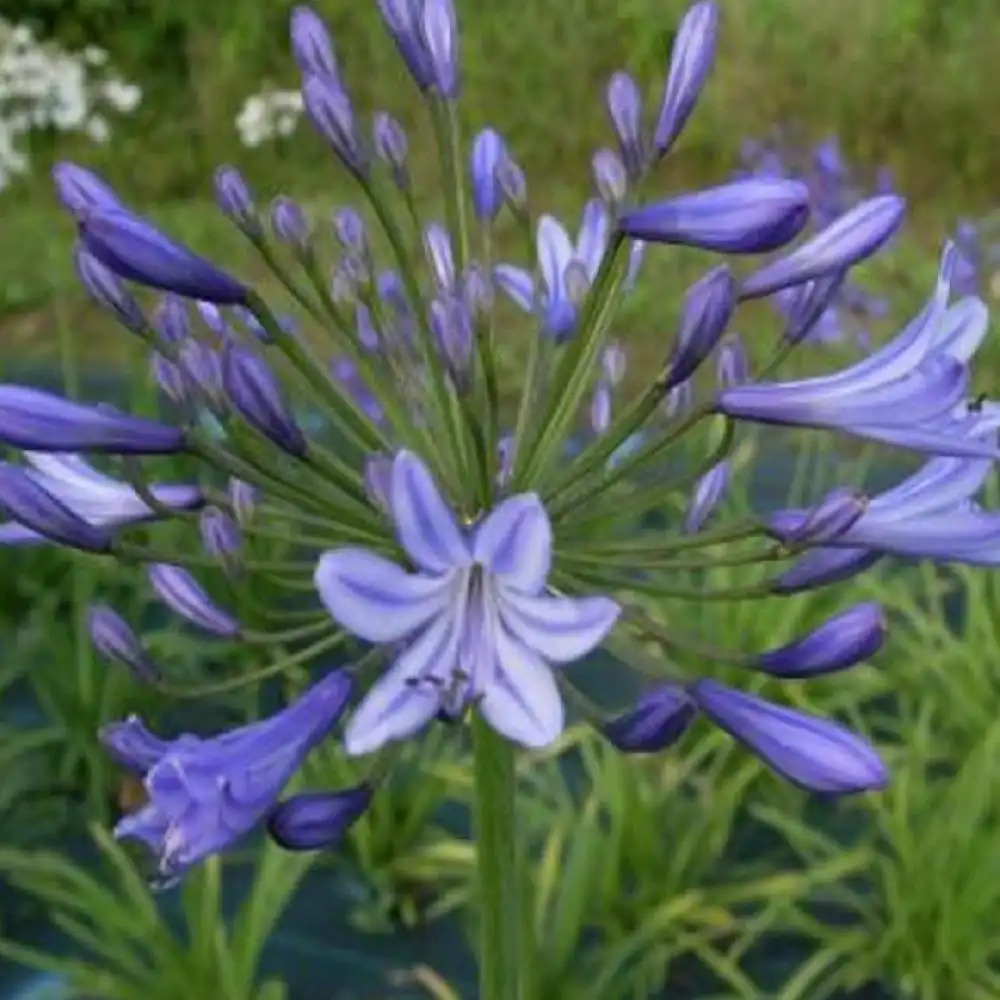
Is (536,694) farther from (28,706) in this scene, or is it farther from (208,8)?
(208,8)

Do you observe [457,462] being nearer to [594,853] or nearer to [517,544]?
[517,544]

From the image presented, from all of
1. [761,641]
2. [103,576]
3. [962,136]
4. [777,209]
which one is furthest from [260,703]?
[962,136]

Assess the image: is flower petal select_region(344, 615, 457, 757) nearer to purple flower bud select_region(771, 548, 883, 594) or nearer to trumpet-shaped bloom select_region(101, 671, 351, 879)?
trumpet-shaped bloom select_region(101, 671, 351, 879)

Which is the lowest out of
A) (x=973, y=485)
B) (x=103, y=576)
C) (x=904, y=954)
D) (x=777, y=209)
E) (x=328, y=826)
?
(x=904, y=954)

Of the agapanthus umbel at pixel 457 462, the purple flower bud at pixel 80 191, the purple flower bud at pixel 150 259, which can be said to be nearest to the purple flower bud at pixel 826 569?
the agapanthus umbel at pixel 457 462

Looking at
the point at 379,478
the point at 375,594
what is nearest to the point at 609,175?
the point at 379,478

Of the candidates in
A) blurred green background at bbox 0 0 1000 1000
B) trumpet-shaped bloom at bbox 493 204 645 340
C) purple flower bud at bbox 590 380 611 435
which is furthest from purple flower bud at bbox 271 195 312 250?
blurred green background at bbox 0 0 1000 1000
